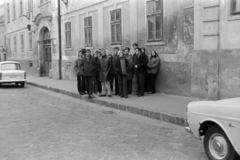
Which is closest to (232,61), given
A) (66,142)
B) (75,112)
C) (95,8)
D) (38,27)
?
(75,112)

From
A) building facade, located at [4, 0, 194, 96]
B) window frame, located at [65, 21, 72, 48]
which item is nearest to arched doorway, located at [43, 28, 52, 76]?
building facade, located at [4, 0, 194, 96]

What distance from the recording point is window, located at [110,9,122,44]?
1413cm

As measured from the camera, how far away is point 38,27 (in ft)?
78.5

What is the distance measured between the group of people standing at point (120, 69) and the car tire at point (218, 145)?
6.71 metres

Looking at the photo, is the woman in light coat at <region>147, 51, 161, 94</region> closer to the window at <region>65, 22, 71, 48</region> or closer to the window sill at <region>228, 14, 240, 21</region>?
the window sill at <region>228, 14, 240, 21</region>

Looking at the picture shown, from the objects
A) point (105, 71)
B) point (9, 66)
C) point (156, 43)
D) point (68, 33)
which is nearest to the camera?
point (105, 71)

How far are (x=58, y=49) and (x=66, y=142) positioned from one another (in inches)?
612

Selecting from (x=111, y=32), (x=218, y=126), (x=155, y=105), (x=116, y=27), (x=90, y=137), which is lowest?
(x=90, y=137)

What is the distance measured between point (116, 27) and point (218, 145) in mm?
10708

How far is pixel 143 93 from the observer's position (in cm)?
1160

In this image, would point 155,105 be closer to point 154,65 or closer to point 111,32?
point 154,65

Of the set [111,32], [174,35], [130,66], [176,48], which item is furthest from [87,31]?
[176,48]

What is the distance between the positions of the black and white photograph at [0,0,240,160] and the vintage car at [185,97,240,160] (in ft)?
0.05

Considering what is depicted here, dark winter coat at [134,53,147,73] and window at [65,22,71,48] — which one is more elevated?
window at [65,22,71,48]
